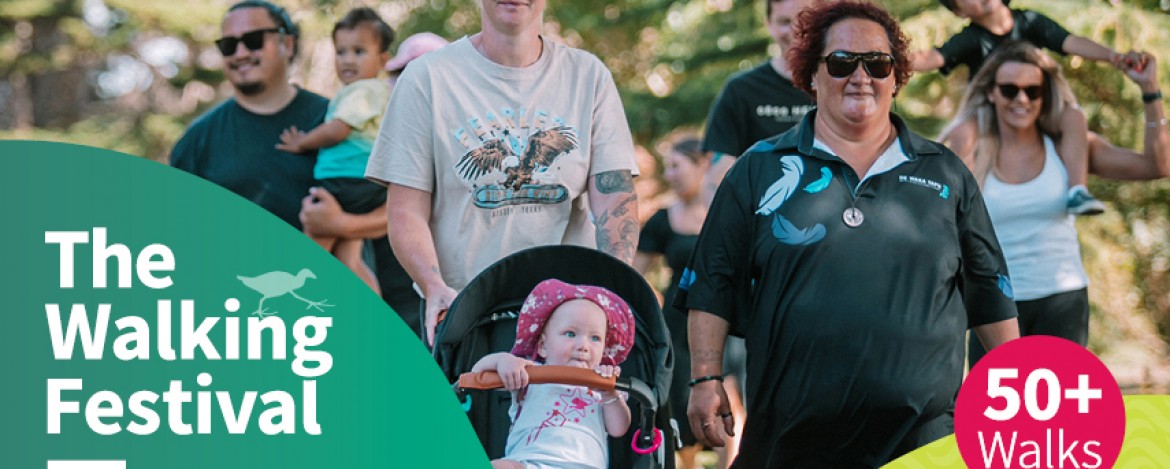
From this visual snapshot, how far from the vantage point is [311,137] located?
7.01m

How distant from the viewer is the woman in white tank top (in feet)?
21.0

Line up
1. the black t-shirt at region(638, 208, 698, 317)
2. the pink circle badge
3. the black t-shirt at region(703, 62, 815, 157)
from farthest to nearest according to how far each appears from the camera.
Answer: the black t-shirt at region(638, 208, 698, 317) → the black t-shirt at region(703, 62, 815, 157) → the pink circle badge

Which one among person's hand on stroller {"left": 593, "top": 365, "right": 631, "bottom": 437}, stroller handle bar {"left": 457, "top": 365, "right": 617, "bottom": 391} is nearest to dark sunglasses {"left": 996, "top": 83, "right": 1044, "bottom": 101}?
person's hand on stroller {"left": 593, "top": 365, "right": 631, "bottom": 437}

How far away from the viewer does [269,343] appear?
14.5 feet

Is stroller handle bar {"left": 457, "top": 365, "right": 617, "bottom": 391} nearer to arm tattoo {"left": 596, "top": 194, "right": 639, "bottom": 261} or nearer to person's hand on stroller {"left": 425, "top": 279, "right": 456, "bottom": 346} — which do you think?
person's hand on stroller {"left": 425, "top": 279, "right": 456, "bottom": 346}

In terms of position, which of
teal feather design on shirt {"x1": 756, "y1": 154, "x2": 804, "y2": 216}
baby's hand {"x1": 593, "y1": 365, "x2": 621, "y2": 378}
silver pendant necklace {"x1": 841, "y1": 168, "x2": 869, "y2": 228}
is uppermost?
teal feather design on shirt {"x1": 756, "y1": 154, "x2": 804, "y2": 216}

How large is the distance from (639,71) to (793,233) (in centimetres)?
2338

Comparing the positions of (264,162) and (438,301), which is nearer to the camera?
(438,301)

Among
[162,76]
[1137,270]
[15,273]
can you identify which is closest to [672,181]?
[15,273]

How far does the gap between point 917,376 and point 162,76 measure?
27.3 meters

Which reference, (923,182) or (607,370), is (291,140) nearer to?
(607,370)

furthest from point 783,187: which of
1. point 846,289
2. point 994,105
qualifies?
point 994,105

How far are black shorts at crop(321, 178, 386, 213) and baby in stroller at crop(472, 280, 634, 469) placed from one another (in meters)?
2.47

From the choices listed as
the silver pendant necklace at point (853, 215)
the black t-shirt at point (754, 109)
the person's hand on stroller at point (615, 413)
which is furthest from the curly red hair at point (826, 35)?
the black t-shirt at point (754, 109)
